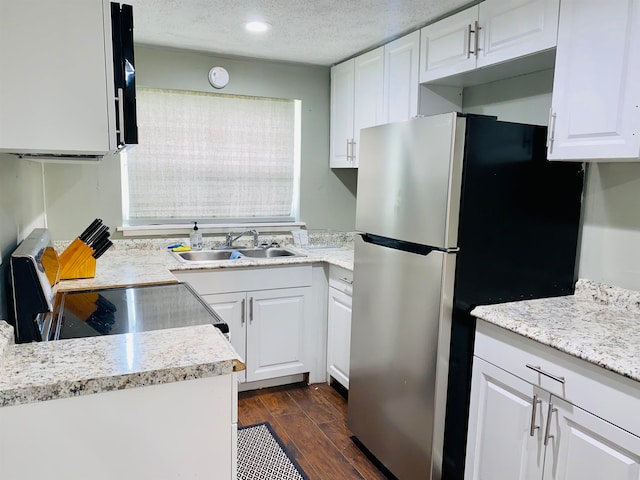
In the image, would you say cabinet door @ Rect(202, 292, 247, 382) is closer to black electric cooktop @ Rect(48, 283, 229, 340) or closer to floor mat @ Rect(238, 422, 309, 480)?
floor mat @ Rect(238, 422, 309, 480)

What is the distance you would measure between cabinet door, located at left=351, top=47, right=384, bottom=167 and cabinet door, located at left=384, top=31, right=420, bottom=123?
0.06 meters

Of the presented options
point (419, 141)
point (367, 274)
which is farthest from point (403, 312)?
point (419, 141)

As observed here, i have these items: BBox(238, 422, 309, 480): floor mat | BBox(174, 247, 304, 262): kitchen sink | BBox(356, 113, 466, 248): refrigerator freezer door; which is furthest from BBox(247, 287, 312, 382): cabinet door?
BBox(356, 113, 466, 248): refrigerator freezer door

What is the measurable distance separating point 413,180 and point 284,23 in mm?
1233

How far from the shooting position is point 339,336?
2.91 meters

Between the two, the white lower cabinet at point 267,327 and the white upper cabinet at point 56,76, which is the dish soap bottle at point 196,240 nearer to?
the white lower cabinet at point 267,327

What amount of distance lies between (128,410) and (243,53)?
2.61 meters

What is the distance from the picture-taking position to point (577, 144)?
1.68m

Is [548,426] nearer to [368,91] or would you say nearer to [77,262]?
[77,262]

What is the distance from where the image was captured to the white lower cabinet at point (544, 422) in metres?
1.33

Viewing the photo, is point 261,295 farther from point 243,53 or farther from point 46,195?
point 243,53

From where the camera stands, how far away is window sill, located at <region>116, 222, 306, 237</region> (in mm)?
3057

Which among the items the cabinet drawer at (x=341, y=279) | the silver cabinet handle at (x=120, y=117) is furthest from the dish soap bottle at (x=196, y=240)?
the silver cabinet handle at (x=120, y=117)

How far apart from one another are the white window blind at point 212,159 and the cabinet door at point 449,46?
1.27 meters
